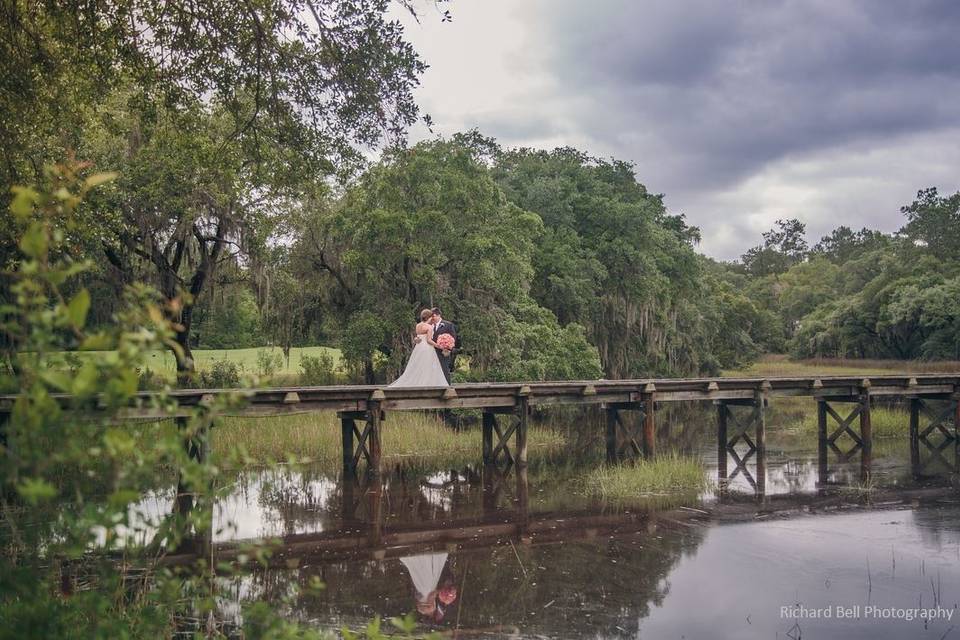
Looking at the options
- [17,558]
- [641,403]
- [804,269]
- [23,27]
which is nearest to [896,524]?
[641,403]

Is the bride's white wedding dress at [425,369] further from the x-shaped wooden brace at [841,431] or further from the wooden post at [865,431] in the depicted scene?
the x-shaped wooden brace at [841,431]

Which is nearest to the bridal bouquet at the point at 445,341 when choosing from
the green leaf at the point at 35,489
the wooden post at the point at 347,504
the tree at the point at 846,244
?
the wooden post at the point at 347,504

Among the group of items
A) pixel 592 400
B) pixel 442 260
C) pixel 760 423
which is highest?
pixel 442 260

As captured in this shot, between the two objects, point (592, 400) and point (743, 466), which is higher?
point (592, 400)

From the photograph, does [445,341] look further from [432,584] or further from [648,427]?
[432,584]

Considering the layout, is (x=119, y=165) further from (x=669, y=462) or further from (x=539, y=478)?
(x=669, y=462)

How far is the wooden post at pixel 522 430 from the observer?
19.6 metres

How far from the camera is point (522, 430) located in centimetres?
1995

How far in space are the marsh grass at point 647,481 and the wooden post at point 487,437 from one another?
2968mm

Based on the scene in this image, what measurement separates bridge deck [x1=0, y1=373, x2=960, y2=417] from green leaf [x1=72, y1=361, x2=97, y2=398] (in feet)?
39.7

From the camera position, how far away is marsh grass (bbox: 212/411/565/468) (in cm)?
2041

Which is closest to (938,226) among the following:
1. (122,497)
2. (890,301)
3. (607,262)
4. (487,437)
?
(890,301)

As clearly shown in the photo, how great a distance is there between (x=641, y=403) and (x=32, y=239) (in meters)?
18.8

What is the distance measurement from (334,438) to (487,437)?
157 inches
